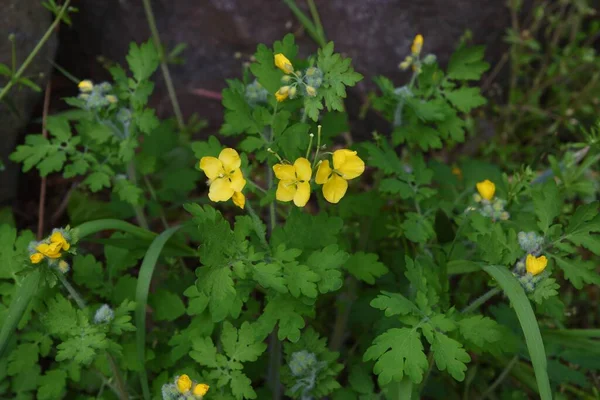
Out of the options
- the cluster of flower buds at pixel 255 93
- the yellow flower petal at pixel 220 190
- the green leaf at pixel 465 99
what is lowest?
the green leaf at pixel 465 99

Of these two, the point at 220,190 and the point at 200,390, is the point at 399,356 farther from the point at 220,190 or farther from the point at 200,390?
the point at 220,190

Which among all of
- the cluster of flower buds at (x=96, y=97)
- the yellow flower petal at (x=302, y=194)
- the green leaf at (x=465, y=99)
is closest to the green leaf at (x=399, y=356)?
the yellow flower petal at (x=302, y=194)

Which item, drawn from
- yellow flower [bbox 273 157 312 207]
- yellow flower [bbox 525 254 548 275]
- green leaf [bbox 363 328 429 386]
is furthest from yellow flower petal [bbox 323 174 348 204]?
yellow flower [bbox 525 254 548 275]

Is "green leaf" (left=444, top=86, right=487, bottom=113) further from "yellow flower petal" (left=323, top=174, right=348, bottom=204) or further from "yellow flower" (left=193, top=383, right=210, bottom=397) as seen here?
"yellow flower" (left=193, top=383, right=210, bottom=397)

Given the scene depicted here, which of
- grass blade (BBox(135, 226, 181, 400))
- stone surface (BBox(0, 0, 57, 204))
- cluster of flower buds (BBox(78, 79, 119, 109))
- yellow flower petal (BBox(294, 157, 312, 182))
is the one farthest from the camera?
stone surface (BBox(0, 0, 57, 204))

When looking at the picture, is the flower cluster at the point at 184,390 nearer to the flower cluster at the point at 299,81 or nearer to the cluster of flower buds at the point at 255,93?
the flower cluster at the point at 299,81

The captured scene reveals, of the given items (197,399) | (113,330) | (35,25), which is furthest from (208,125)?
(197,399)
